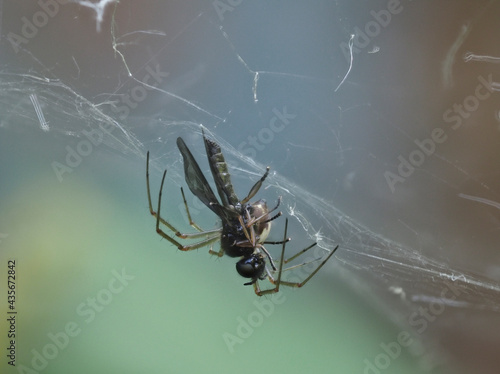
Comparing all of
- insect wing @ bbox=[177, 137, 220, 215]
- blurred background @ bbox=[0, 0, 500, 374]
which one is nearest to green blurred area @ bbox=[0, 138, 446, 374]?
blurred background @ bbox=[0, 0, 500, 374]

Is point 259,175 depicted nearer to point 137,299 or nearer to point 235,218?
point 235,218

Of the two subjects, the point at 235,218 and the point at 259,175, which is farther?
the point at 259,175

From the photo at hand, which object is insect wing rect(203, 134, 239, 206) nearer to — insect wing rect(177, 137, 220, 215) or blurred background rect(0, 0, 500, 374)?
insect wing rect(177, 137, 220, 215)

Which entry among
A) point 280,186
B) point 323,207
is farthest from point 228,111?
point 323,207

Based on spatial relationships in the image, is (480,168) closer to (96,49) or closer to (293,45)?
(293,45)

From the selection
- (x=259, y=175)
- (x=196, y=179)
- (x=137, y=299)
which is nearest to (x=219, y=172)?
(x=196, y=179)

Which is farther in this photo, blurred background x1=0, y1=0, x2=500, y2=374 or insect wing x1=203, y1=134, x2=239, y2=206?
blurred background x1=0, y1=0, x2=500, y2=374

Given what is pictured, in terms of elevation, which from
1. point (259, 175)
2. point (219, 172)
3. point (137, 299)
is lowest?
point (137, 299)
